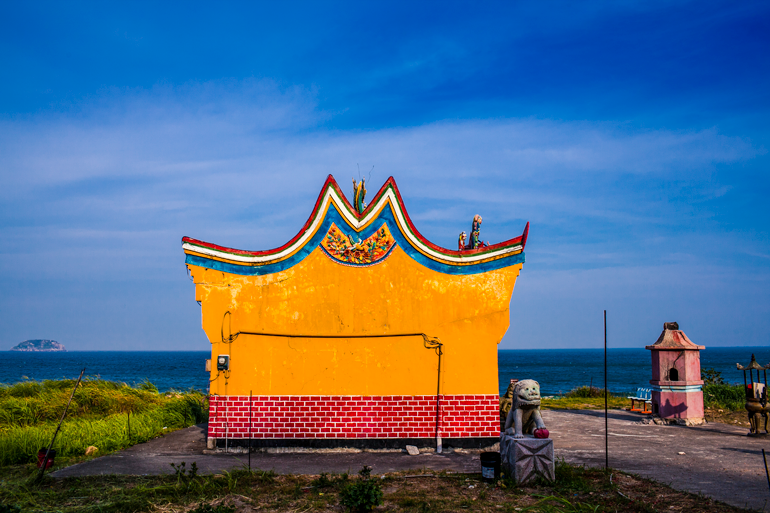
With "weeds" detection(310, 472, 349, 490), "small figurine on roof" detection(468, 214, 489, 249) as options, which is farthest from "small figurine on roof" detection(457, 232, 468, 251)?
"weeds" detection(310, 472, 349, 490)

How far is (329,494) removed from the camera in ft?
27.1

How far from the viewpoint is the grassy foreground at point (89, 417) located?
11.7 meters

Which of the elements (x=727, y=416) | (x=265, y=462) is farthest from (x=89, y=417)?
(x=727, y=416)

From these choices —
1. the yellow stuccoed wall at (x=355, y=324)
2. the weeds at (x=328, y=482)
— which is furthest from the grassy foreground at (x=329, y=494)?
the yellow stuccoed wall at (x=355, y=324)

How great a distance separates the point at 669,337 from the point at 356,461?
1136 cm

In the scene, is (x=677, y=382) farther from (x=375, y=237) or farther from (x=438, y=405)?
(x=375, y=237)

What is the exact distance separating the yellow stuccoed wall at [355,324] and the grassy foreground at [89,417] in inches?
143

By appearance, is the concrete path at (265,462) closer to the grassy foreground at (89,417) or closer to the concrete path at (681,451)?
the grassy foreground at (89,417)

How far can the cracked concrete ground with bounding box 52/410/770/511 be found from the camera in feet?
29.6

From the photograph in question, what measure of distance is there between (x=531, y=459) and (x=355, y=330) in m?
4.84

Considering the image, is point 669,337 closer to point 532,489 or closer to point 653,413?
point 653,413

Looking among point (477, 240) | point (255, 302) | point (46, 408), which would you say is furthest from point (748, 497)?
point (46, 408)

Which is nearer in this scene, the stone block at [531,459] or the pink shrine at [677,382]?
the stone block at [531,459]

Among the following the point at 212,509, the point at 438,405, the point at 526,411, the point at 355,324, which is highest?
the point at 355,324
